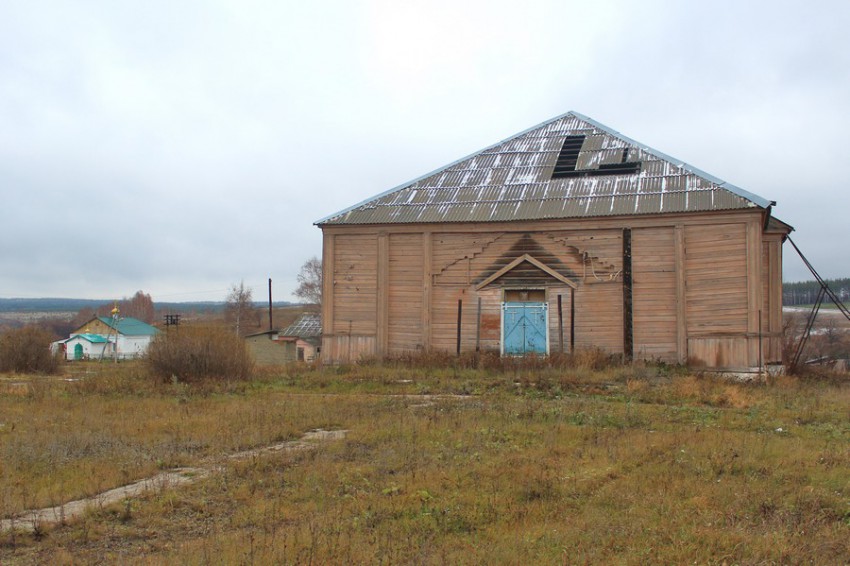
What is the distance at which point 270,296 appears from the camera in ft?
174

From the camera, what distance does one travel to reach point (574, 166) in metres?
20.3

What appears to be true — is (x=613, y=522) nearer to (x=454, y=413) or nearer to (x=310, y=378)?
(x=454, y=413)

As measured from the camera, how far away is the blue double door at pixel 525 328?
733 inches

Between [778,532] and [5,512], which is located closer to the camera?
[778,532]

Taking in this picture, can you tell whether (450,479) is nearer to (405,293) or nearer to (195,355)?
(195,355)

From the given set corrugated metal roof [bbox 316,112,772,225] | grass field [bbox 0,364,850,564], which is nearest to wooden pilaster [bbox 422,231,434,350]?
corrugated metal roof [bbox 316,112,772,225]

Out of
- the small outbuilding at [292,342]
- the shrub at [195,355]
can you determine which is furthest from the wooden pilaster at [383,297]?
the small outbuilding at [292,342]

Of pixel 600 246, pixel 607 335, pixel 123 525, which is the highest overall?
pixel 600 246

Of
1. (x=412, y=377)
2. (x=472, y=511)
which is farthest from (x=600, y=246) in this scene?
(x=472, y=511)

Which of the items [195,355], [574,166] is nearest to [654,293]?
[574,166]

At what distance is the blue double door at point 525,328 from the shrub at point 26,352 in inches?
737

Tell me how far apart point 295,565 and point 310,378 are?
40.2ft

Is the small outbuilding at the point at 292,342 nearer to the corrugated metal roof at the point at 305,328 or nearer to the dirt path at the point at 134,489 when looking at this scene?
the corrugated metal roof at the point at 305,328

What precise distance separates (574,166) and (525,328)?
5.04 metres
